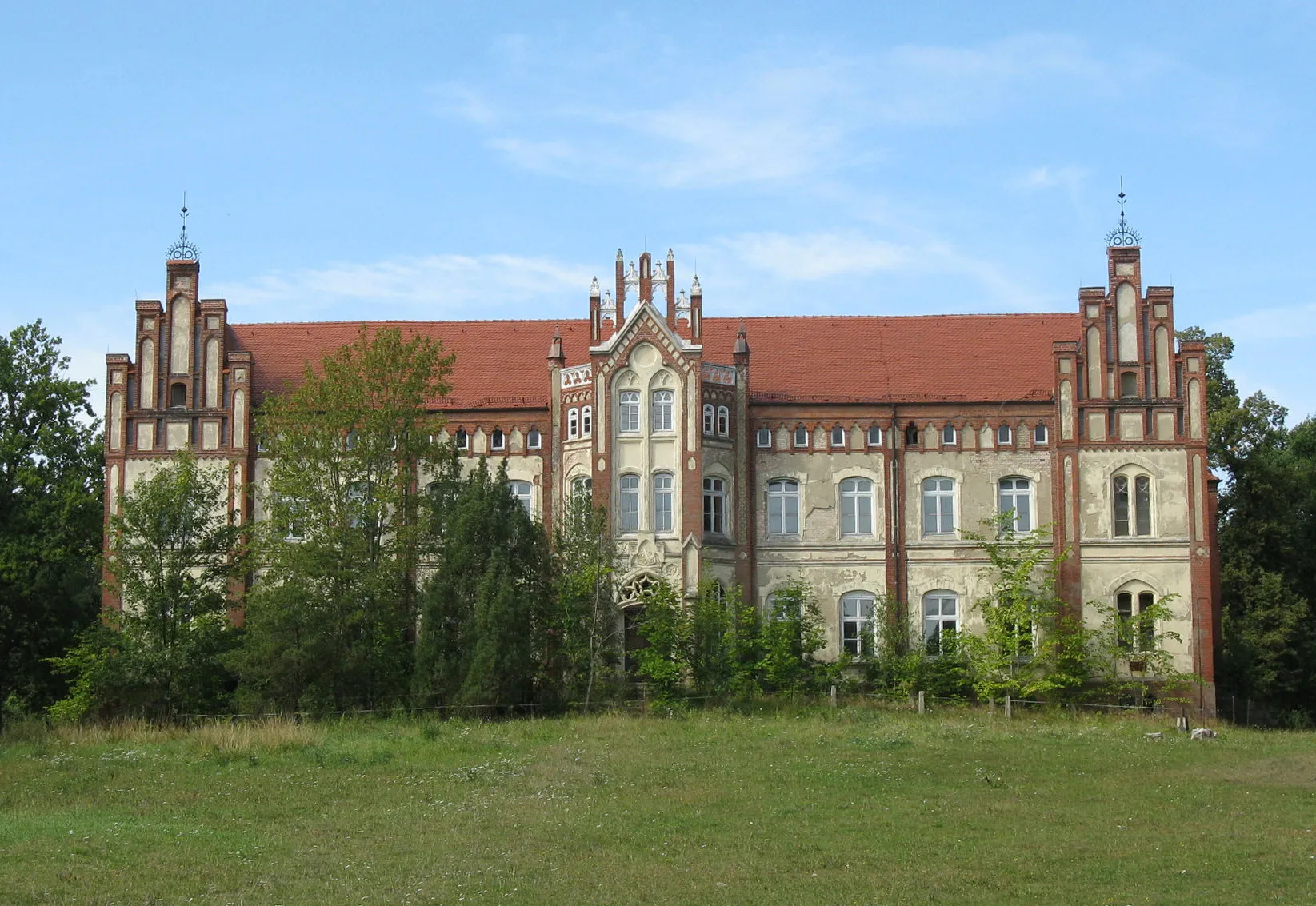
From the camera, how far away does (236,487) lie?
50281 mm

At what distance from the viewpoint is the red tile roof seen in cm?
5150

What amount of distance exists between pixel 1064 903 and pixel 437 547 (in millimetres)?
26817

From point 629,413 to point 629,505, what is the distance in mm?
2540

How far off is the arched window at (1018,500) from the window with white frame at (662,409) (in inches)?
383

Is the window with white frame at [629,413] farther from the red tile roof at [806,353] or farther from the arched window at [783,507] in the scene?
the arched window at [783,507]

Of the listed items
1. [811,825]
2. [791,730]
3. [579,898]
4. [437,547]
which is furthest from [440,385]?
[579,898]

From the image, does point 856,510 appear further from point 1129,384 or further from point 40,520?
point 40,520

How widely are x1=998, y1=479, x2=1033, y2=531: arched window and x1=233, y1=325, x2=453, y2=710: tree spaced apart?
15.9m

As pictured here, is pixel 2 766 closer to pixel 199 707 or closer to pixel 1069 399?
pixel 199 707

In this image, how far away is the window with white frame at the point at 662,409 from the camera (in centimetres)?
4906

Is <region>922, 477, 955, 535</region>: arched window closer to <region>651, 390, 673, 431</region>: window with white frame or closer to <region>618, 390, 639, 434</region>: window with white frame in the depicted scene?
<region>651, 390, 673, 431</region>: window with white frame

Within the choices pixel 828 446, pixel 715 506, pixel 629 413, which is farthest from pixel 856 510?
pixel 629 413

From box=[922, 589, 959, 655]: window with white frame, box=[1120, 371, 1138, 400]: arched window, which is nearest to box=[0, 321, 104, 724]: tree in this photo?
box=[922, 589, 959, 655]: window with white frame

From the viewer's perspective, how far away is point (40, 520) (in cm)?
5106
